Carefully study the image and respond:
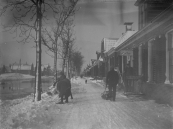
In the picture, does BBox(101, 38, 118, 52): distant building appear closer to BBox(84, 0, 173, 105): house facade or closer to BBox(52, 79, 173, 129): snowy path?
BBox(84, 0, 173, 105): house facade

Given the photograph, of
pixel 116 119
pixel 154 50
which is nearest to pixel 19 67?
pixel 154 50

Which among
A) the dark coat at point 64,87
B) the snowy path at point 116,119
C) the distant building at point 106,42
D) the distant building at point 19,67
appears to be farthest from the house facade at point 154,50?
the distant building at point 19,67

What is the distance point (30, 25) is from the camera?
10.1 metres

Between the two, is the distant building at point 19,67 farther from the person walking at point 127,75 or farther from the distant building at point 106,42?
the person walking at point 127,75

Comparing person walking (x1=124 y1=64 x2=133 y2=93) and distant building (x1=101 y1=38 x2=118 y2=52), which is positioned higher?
distant building (x1=101 y1=38 x2=118 y2=52)

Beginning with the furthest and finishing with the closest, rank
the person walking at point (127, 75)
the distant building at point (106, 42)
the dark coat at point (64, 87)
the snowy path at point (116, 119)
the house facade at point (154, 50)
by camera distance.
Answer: the person walking at point (127, 75) → the distant building at point (106, 42) → the dark coat at point (64, 87) → the house facade at point (154, 50) → the snowy path at point (116, 119)

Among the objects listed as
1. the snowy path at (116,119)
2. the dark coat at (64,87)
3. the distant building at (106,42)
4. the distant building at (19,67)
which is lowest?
the snowy path at (116,119)

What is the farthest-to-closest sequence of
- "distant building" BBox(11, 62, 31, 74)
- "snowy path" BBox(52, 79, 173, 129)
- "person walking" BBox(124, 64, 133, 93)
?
"distant building" BBox(11, 62, 31, 74) → "person walking" BBox(124, 64, 133, 93) → "snowy path" BBox(52, 79, 173, 129)

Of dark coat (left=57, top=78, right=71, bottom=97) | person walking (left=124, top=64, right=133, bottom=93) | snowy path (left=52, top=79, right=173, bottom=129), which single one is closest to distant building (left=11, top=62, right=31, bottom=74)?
dark coat (left=57, top=78, right=71, bottom=97)

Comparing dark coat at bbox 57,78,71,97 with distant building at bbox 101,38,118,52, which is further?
distant building at bbox 101,38,118,52

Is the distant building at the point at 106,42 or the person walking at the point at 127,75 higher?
Answer: the distant building at the point at 106,42

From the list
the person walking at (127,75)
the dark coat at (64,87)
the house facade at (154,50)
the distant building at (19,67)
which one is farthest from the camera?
the distant building at (19,67)

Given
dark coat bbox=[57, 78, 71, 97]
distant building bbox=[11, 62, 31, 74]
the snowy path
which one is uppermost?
distant building bbox=[11, 62, 31, 74]

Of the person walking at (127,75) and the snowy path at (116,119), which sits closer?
the snowy path at (116,119)
